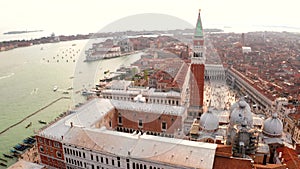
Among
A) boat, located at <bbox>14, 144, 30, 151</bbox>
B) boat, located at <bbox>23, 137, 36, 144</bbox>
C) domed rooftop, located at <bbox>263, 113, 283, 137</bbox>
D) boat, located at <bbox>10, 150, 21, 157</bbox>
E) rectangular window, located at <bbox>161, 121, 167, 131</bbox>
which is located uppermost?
domed rooftop, located at <bbox>263, 113, 283, 137</bbox>

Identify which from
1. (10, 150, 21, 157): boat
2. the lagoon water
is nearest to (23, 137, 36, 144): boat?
the lagoon water

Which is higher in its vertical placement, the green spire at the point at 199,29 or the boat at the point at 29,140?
the green spire at the point at 199,29

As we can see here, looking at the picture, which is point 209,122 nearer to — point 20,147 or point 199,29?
point 199,29

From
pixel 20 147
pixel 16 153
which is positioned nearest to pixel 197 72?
pixel 20 147

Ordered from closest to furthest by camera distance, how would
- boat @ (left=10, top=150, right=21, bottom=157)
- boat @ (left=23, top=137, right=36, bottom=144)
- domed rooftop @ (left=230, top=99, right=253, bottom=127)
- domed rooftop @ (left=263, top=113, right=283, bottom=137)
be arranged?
domed rooftop @ (left=230, top=99, right=253, bottom=127)
domed rooftop @ (left=263, top=113, right=283, bottom=137)
boat @ (left=10, top=150, right=21, bottom=157)
boat @ (left=23, top=137, right=36, bottom=144)

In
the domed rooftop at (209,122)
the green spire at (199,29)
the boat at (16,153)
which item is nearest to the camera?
the domed rooftop at (209,122)

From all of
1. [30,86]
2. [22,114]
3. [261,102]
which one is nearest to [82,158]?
[22,114]

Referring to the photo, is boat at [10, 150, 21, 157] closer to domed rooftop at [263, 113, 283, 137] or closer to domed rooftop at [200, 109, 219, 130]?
domed rooftop at [200, 109, 219, 130]

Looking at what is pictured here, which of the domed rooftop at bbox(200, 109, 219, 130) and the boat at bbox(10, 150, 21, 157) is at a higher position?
the domed rooftop at bbox(200, 109, 219, 130)

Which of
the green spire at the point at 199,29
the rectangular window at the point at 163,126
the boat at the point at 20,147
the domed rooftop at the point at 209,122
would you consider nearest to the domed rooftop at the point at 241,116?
the domed rooftop at the point at 209,122

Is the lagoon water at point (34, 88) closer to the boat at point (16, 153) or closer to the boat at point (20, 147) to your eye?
the boat at point (16, 153)

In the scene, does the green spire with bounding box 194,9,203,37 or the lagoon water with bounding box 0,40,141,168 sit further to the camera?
the lagoon water with bounding box 0,40,141,168
